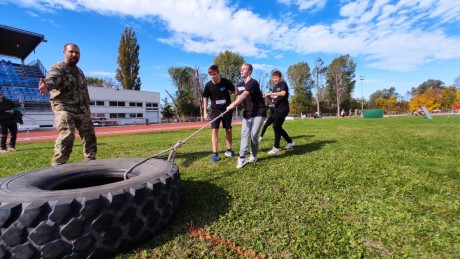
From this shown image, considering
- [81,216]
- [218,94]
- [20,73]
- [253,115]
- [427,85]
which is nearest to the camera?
[81,216]

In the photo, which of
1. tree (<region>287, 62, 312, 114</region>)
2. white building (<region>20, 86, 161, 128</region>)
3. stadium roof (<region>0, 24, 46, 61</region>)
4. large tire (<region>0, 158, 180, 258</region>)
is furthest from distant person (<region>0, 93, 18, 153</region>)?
tree (<region>287, 62, 312, 114</region>)

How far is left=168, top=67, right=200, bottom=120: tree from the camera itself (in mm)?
60844

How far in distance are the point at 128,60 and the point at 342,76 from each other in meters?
53.4

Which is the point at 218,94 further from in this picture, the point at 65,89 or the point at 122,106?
the point at 122,106

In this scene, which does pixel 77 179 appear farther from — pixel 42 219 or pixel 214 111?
pixel 214 111

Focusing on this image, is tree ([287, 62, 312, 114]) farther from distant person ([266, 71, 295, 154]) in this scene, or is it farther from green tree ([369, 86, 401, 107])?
distant person ([266, 71, 295, 154])

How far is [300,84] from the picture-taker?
67125 mm

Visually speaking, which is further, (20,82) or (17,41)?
(20,82)

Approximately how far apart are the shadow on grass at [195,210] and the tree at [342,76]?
2688 inches

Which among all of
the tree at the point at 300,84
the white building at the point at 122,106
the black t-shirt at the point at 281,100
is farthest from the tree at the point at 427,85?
the black t-shirt at the point at 281,100

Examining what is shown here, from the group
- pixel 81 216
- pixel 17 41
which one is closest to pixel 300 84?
pixel 17 41

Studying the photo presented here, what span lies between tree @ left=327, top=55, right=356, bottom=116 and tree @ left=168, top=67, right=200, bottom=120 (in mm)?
37608

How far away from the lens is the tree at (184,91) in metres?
60.8

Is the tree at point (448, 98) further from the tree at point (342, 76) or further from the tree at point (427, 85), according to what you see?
the tree at point (342, 76)
